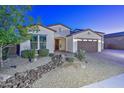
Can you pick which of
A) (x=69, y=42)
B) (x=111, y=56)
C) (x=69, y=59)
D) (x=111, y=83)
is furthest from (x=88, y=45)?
(x=111, y=83)

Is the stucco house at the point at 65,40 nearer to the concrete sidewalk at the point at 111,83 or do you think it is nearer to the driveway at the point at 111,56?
the driveway at the point at 111,56

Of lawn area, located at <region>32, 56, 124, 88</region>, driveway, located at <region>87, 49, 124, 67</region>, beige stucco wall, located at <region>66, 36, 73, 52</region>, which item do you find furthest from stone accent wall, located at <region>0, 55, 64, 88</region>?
driveway, located at <region>87, 49, 124, 67</region>

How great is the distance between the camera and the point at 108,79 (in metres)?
6.49

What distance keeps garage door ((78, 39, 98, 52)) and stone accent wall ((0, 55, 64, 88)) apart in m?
2.06

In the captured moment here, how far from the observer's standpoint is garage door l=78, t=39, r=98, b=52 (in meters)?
9.86

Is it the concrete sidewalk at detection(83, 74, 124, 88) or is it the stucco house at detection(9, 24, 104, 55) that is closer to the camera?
the concrete sidewalk at detection(83, 74, 124, 88)

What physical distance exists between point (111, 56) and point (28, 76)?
6009 millimetres

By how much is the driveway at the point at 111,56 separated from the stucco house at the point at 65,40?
42 centimetres

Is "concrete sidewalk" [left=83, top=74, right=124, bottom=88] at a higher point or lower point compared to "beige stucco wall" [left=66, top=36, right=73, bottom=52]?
lower

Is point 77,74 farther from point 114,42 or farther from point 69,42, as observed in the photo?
point 114,42

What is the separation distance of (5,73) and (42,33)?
5881 mm

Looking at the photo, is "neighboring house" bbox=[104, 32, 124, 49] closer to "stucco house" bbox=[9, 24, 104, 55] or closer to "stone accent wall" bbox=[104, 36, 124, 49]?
"stone accent wall" bbox=[104, 36, 124, 49]
